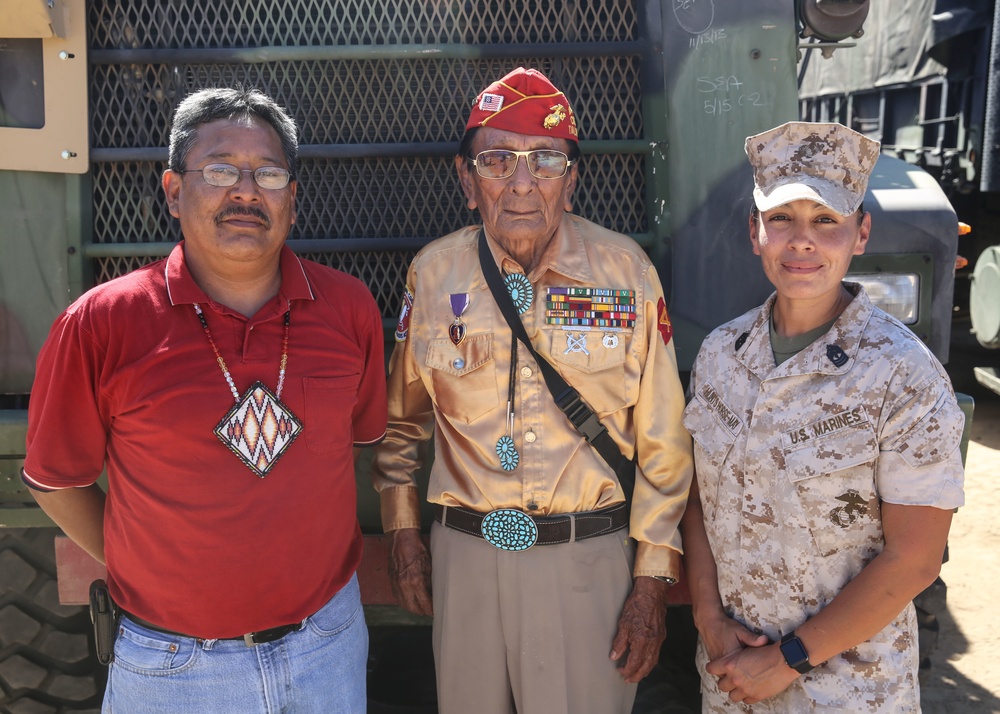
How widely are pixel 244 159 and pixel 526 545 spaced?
3.27 ft

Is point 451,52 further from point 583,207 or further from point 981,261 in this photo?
point 981,261

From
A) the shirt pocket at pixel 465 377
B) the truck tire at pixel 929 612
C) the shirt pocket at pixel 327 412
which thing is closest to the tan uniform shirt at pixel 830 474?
the shirt pocket at pixel 465 377

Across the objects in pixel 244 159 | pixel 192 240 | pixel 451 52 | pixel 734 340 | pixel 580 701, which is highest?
pixel 451 52

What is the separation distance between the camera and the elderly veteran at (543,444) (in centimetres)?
201

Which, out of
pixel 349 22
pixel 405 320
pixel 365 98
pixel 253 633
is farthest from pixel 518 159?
pixel 253 633

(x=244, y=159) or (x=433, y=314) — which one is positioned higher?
(x=244, y=159)

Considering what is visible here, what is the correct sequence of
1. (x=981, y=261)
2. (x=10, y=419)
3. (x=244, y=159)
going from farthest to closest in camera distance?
(x=981, y=261), (x=10, y=419), (x=244, y=159)

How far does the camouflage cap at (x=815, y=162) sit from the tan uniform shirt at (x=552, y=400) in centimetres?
38

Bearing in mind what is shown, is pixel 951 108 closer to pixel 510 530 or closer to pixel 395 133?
pixel 395 133

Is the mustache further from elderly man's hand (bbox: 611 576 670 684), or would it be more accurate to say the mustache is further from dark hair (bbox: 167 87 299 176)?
elderly man's hand (bbox: 611 576 670 684)

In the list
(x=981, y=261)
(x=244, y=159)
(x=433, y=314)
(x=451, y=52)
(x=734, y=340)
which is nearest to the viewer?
(x=244, y=159)

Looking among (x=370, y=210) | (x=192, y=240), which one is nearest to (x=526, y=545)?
(x=192, y=240)

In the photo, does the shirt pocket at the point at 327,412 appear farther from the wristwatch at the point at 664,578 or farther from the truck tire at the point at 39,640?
the truck tire at the point at 39,640

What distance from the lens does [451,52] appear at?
2.54 meters
